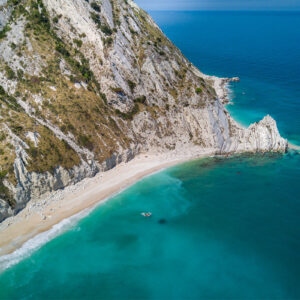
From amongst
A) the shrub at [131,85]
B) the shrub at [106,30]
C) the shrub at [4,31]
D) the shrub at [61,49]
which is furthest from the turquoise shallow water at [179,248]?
the shrub at [4,31]

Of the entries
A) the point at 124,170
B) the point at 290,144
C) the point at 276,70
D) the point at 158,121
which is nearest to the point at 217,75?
the point at 276,70

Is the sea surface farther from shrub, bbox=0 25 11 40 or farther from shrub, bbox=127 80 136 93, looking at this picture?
shrub, bbox=0 25 11 40

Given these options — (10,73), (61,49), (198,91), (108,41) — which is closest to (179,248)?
(198,91)

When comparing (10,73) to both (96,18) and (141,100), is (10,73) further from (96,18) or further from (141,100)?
(141,100)

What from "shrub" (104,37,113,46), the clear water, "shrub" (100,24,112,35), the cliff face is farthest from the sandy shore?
the clear water

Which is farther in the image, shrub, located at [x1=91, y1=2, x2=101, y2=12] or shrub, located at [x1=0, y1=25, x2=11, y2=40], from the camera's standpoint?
shrub, located at [x1=91, y1=2, x2=101, y2=12]
